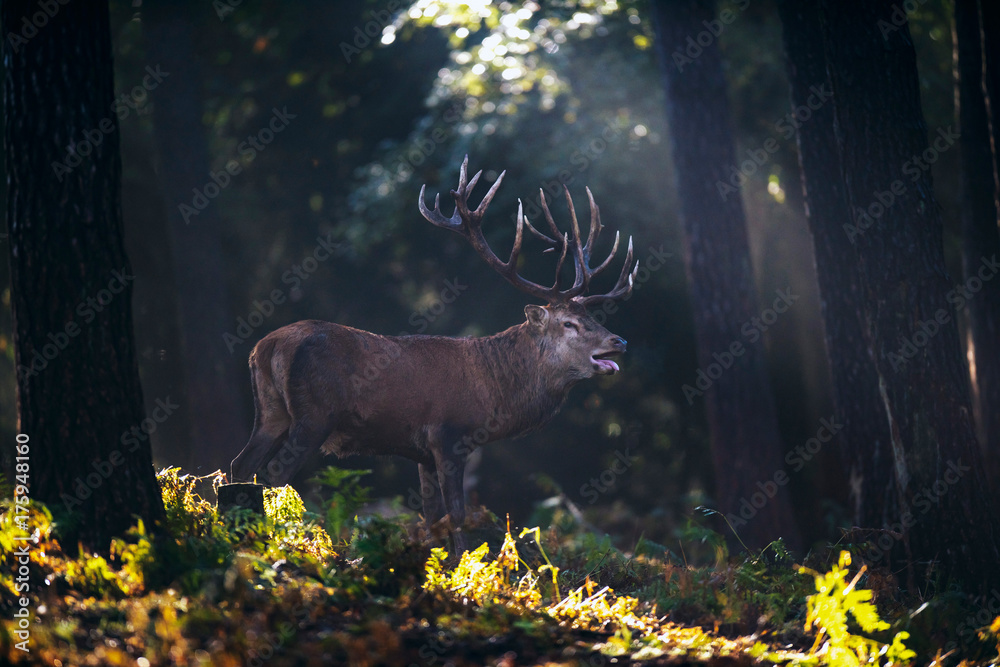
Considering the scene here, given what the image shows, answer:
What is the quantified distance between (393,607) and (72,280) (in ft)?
9.39

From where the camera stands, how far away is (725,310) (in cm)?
1179

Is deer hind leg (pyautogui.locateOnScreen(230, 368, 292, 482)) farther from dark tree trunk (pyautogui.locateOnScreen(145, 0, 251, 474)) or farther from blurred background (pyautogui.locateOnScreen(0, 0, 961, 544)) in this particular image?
dark tree trunk (pyautogui.locateOnScreen(145, 0, 251, 474))

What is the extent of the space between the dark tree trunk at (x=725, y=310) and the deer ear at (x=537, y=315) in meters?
3.35

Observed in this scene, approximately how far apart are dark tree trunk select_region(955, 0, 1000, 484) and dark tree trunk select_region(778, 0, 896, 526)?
3.43m

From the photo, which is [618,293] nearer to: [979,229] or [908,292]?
[908,292]

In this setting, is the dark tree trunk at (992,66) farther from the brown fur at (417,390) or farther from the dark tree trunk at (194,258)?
the dark tree trunk at (194,258)

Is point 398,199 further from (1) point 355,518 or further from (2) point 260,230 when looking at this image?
(1) point 355,518

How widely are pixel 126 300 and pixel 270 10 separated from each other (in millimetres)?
12830

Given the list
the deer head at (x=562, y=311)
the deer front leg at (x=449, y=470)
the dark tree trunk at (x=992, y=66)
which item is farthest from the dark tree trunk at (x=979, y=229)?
the deer front leg at (x=449, y=470)

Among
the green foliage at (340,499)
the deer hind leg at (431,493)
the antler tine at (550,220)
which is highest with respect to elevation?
the antler tine at (550,220)

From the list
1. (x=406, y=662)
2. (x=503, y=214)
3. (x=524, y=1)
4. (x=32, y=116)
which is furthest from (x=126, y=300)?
(x=524, y=1)

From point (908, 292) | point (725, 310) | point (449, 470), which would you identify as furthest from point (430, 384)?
point (725, 310)

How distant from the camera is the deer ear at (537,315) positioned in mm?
9258

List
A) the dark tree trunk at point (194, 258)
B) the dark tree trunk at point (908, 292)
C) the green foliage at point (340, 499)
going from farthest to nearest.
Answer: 1. the dark tree trunk at point (194, 258)
2. the dark tree trunk at point (908, 292)
3. the green foliage at point (340, 499)
